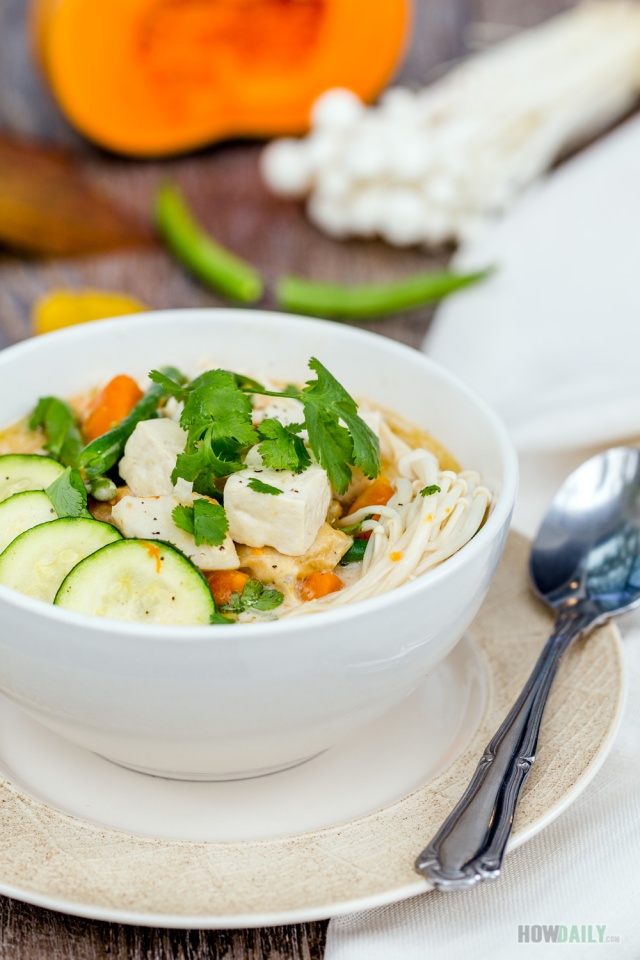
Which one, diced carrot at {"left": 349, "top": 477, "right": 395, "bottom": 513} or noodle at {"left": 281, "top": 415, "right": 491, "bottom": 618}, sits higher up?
noodle at {"left": 281, "top": 415, "right": 491, "bottom": 618}

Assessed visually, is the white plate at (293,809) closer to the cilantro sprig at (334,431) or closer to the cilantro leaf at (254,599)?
the cilantro leaf at (254,599)

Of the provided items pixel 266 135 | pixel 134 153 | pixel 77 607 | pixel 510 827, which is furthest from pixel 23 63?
pixel 510 827

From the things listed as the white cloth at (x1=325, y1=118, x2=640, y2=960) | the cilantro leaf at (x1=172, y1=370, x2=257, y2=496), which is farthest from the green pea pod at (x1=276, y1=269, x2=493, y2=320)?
the cilantro leaf at (x1=172, y1=370, x2=257, y2=496)

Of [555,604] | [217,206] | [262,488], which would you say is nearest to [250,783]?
→ [262,488]

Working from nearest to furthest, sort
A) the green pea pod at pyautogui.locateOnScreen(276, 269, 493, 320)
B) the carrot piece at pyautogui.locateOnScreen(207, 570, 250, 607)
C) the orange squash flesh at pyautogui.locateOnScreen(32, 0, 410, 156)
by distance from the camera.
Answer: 1. the carrot piece at pyautogui.locateOnScreen(207, 570, 250, 607)
2. the green pea pod at pyautogui.locateOnScreen(276, 269, 493, 320)
3. the orange squash flesh at pyautogui.locateOnScreen(32, 0, 410, 156)

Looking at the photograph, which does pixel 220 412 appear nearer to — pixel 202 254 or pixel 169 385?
pixel 169 385

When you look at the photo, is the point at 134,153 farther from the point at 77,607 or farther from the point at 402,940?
the point at 402,940

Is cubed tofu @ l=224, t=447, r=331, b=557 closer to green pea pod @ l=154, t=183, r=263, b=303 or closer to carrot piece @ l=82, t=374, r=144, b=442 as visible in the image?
carrot piece @ l=82, t=374, r=144, b=442
